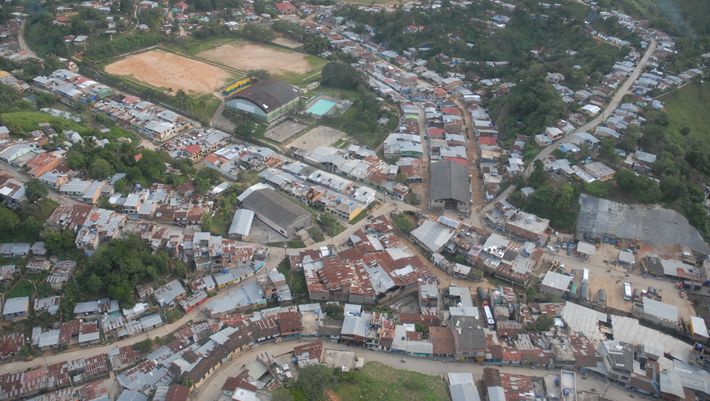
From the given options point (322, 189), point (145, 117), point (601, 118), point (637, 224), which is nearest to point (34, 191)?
point (145, 117)

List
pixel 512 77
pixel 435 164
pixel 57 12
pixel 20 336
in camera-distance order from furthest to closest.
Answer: pixel 57 12
pixel 512 77
pixel 435 164
pixel 20 336

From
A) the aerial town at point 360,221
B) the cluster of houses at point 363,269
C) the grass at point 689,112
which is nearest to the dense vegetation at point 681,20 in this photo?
the aerial town at point 360,221

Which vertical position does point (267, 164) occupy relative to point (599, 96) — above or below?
below

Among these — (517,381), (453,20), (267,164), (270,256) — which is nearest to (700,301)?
(517,381)

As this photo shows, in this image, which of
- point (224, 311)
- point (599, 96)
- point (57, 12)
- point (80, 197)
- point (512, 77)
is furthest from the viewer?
point (57, 12)

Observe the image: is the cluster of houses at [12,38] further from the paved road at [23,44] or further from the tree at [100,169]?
the tree at [100,169]

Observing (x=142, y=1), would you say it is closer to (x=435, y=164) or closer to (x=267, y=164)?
(x=267, y=164)

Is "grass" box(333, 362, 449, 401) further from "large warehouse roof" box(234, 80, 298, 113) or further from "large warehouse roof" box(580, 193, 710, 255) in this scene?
"large warehouse roof" box(234, 80, 298, 113)
